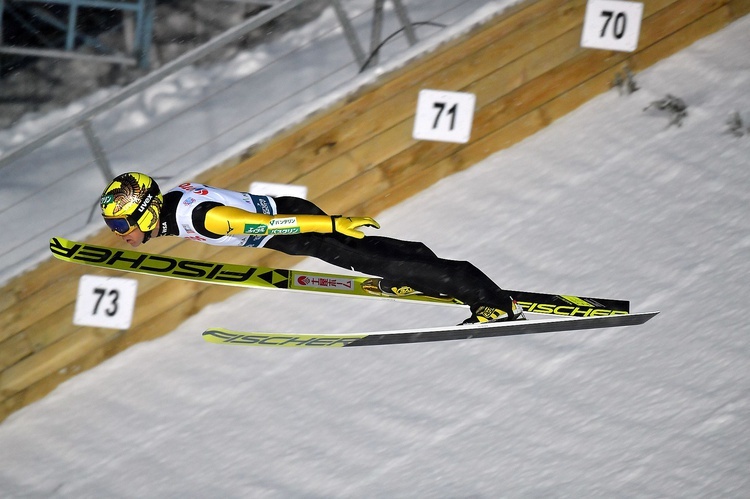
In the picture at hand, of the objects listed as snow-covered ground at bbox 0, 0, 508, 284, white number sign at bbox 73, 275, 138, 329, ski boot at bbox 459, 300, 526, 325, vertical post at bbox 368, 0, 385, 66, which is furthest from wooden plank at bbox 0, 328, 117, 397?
ski boot at bbox 459, 300, 526, 325

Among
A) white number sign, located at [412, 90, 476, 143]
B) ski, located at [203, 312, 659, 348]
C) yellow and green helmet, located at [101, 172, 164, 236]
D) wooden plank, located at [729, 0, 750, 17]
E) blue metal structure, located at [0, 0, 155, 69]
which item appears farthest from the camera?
blue metal structure, located at [0, 0, 155, 69]

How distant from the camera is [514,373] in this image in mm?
6633

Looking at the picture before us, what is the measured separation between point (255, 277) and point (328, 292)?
1.49ft

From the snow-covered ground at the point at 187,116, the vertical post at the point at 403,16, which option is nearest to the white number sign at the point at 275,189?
the snow-covered ground at the point at 187,116

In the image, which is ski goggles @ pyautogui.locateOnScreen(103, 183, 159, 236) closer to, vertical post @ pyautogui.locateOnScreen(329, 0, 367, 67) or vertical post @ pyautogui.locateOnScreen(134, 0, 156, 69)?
vertical post @ pyautogui.locateOnScreen(329, 0, 367, 67)

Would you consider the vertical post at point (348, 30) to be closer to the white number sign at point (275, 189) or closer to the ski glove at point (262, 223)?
the white number sign at point (275, 189)

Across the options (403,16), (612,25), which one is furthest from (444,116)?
(612,25)

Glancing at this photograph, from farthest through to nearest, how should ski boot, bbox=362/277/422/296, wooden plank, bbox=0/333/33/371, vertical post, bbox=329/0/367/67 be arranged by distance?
wooden plank, bbox=0/333/33/371
vertical post, bbox=329/0/367/67
ski boot, bbox=362/277/422/296

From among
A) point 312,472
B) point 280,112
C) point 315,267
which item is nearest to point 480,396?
point 312,472

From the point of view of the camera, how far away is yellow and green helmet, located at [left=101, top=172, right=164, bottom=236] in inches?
209

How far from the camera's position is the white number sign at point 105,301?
7.21 m

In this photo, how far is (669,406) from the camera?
20.1 feet

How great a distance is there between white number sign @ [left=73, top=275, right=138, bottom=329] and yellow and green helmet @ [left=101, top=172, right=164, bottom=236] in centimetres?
192

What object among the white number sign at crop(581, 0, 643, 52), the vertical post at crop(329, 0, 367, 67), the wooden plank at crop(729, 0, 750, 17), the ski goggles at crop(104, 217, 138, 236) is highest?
the wooden plank at crop(729, 0, 750, 17)
